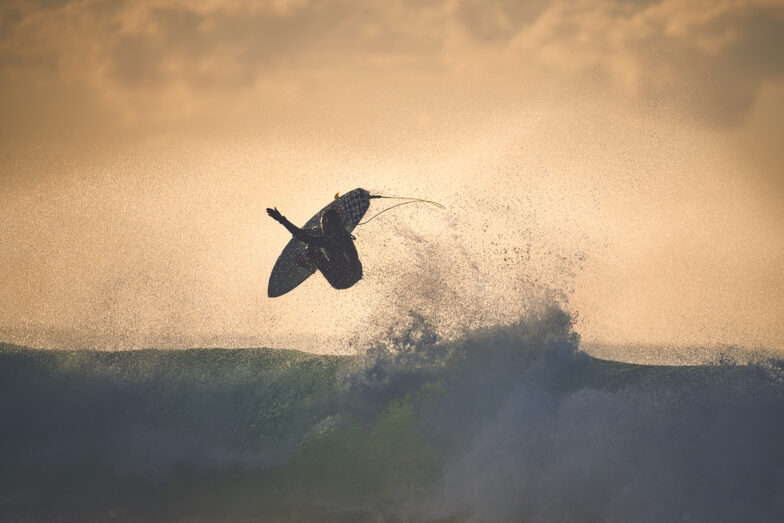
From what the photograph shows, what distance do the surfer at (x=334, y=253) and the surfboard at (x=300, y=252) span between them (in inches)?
5.8

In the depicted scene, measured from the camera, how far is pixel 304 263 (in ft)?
21.6

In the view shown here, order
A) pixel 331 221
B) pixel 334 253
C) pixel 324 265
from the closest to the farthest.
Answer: pixel 331 221
pixel 334 253
pixel 324 265

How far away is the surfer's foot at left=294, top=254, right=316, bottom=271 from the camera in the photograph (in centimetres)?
652

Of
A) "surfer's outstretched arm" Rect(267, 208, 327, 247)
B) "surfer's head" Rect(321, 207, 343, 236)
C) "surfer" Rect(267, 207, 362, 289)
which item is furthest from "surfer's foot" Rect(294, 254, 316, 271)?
"surfer's head" Rect(321, 207, 343, 236)

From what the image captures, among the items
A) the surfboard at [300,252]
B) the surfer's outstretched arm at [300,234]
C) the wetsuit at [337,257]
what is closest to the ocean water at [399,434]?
the wetsuit at [337,257]

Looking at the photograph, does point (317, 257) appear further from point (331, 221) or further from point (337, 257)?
point (331, 221)

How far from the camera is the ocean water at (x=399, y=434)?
586cm

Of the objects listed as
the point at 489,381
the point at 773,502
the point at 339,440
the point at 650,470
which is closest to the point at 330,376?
the point at 339,440

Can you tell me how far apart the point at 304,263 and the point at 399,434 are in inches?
105

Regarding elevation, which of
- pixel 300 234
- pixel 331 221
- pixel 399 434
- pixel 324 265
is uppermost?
pixel 331 221

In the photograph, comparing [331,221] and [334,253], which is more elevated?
[331,221]

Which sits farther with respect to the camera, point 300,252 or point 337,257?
point 300,252

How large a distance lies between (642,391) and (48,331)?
8789mm

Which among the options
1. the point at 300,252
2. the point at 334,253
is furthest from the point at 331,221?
the point at 300,252
